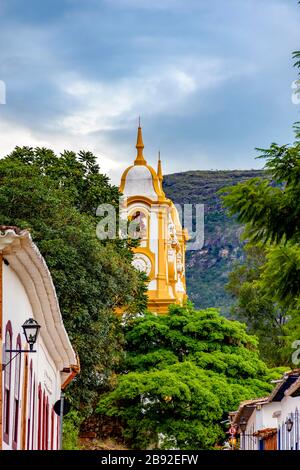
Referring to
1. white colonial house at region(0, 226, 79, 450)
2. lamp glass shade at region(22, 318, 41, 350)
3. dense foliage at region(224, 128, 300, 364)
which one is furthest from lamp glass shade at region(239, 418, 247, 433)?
dense foliage at region(224, 128, 300, 364)

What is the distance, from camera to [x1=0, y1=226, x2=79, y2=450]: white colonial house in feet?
61.8

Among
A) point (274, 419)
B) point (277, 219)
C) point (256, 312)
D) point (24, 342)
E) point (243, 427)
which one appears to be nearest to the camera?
point (277, 219)

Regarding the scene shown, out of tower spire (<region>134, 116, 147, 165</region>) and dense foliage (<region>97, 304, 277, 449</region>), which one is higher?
tower spire (<region>134, 116, 147, 165</region>)

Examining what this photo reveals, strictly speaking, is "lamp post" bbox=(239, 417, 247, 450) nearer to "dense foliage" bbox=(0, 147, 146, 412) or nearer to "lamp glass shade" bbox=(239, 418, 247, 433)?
"lamp glass shade" bbox=(239, 418, 247, 433)

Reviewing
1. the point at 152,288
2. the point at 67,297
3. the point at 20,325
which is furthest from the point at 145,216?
the point at 20,325

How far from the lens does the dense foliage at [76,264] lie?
135ft

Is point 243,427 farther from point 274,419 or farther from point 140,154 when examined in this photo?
point 140,154

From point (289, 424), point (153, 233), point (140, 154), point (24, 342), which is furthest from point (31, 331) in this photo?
point (140, 154)

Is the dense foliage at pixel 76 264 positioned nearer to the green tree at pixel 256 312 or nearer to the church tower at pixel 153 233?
the green tree at pixel 256 312

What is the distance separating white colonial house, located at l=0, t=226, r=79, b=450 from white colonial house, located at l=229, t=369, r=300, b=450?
8.32 metres

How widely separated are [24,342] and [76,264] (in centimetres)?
1989

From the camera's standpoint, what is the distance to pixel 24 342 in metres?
21.6

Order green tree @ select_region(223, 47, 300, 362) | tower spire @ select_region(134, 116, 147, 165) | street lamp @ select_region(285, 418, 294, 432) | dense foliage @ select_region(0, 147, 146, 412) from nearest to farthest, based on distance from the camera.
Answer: green tree @ select_region(223, 47, 300, 362)
street lamp @ select_region(285, 418, 294, 432)
dense foliage @ select_region(0, 147, 146, 412)
tower spire @ select_region(134, 116, 147, 165)

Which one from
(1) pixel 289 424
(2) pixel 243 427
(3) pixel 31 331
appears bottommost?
(3) pixel 31 331
